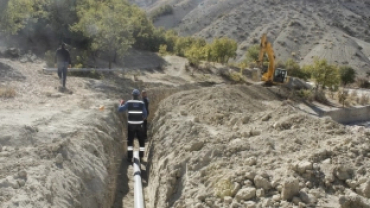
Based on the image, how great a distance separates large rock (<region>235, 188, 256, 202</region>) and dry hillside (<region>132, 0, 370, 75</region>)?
190 ft

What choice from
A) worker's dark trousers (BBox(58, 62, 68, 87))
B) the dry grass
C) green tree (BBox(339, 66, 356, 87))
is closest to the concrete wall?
green tree (BBox(339, 66, 356, 87))

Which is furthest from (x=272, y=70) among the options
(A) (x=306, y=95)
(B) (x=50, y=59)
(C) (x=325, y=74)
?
(B) (x=50, y=59)

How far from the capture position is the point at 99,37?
2558cm

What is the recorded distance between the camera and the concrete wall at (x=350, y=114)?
26016mm

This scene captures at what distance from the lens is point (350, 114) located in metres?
27.1

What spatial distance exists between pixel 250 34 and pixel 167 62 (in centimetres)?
4151

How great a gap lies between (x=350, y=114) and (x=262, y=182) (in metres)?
23.4

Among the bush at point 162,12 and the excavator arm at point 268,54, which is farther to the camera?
the bush at point 162,12

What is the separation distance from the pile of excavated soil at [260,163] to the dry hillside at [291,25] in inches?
2124

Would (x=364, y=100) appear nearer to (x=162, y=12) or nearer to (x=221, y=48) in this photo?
(x=221, y=48)

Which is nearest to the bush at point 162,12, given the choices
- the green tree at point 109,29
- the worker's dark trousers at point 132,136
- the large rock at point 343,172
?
the green tree at point 109,29

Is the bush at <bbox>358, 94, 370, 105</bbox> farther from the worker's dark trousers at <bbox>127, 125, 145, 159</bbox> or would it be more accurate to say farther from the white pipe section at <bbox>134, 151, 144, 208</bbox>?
the white pipe section at <bbox>134, 151, 144, 208</bbox>

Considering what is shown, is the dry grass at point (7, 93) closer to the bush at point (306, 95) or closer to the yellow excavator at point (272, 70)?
the yellow excavator at point (272, 70)

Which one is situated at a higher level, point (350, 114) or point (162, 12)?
point (162, 12)
